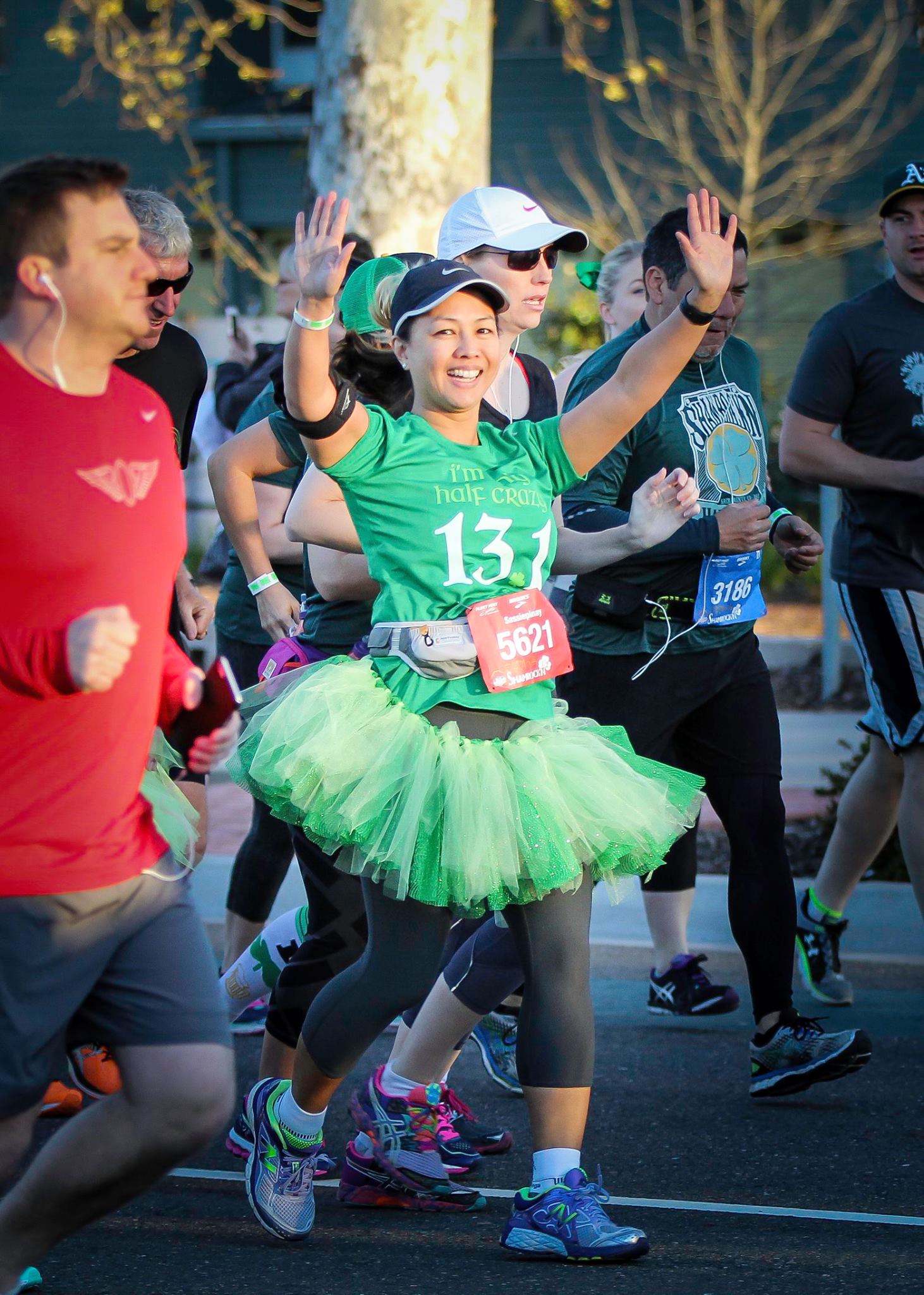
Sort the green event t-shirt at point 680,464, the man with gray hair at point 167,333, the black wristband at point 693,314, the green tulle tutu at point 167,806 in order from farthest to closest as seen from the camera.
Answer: the green event t-shirt at point 680,464 < the man with gray hair at point 167,333 < the black wristband at point 693,314 < the green tulle tutu at point 167,806

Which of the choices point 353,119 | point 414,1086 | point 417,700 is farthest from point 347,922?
point 353,119

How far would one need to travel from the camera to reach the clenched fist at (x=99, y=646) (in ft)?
8.71

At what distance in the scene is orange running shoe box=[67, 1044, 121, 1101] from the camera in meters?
4.61

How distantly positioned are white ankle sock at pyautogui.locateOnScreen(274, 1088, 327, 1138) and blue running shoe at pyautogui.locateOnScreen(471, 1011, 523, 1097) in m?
1.28

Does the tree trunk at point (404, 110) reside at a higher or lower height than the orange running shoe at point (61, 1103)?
higher

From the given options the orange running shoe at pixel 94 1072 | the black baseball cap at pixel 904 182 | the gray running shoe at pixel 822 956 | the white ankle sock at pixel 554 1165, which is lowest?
the gray running shoe at pixel 822 956

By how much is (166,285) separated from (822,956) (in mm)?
3083

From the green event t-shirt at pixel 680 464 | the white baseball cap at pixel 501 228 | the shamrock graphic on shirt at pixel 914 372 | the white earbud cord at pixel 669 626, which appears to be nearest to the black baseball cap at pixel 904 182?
the shamrock graphic on shirt at pixel 914 372

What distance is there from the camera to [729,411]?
16.2 feet

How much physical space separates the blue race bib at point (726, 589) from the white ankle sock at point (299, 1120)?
178 cm

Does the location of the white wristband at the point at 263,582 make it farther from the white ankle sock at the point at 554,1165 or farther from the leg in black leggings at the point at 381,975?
the white ankle sock at the point at 554,1165

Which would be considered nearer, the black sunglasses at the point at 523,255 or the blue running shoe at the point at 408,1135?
the blue running shoe at the point at 408,1135

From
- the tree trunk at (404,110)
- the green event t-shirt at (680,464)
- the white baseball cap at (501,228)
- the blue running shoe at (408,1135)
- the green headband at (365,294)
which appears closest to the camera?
the blue running shoe at (408,1135)

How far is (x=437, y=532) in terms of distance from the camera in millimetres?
3730
